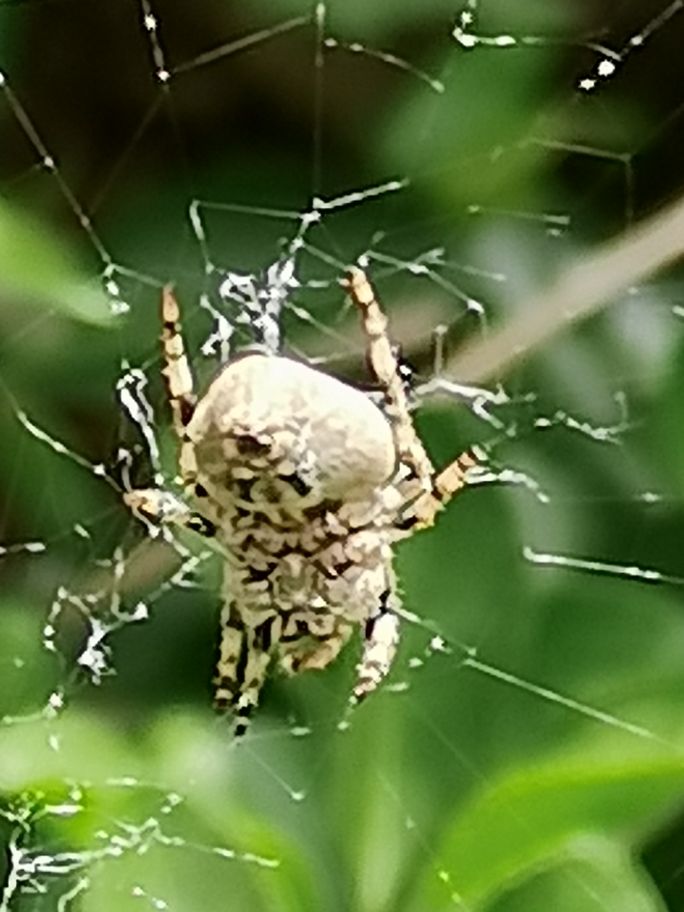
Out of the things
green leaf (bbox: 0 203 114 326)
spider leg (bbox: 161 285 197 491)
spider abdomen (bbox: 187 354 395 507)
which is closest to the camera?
spider abdomen (bbox: 187 354 395 507)

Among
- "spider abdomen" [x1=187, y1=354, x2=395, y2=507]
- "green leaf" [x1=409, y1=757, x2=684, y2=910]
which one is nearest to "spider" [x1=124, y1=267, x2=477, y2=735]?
"spider abdomen" [x1=187, y1=354, x2=395, y2=507]

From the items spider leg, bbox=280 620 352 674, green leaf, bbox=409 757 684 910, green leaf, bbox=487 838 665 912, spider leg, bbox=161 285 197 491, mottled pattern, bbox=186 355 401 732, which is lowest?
green leaf, bbox=487 838 665 912

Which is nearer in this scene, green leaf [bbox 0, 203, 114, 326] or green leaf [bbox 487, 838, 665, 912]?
green leaf [bbox 487, 838, 665, 912]

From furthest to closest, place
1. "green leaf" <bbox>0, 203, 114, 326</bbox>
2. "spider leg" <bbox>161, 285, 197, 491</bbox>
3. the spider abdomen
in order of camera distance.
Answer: "green leaf" <bbox>0, 203, 114, 326</bbox> < "spider leg" <bbox>161, 285, 197, 491</bbox> < the spider abdomen

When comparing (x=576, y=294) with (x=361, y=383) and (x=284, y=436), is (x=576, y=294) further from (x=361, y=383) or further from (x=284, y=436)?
(x=284, y=436)

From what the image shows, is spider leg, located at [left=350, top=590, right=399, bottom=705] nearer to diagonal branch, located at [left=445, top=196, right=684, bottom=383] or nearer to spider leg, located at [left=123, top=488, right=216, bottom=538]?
spider leg, located at [left=123, top=488, right=216, bottom=538]

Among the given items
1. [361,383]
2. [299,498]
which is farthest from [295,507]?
[361,383]
